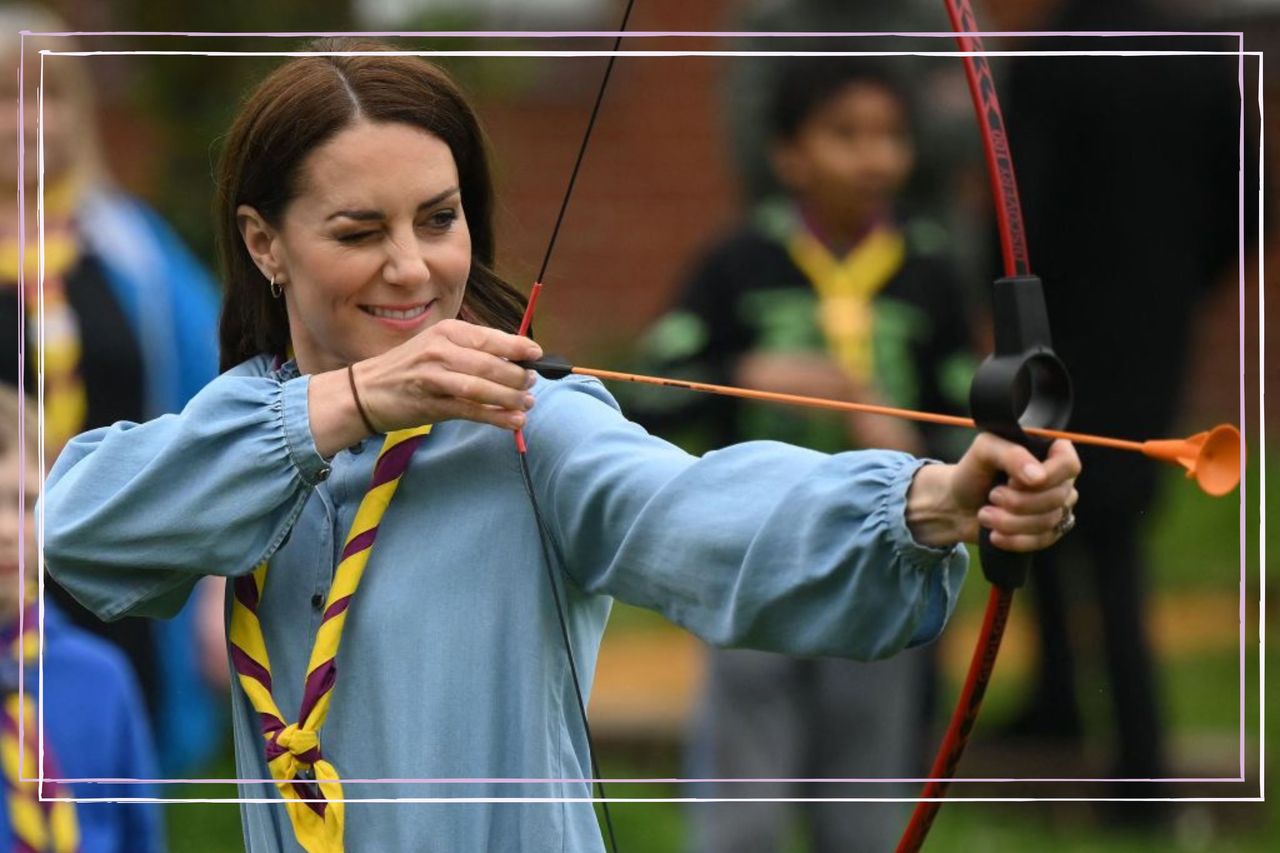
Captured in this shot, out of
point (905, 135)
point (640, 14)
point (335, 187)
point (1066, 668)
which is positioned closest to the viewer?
point (335, 187)

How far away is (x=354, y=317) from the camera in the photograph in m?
2.01

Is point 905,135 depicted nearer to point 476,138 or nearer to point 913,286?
point 913,286

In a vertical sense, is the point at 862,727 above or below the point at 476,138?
below

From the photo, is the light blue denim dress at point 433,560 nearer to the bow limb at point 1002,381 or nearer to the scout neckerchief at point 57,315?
the bow limb at point 1002,381

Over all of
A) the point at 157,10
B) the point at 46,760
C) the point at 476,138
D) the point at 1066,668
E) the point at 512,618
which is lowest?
the point at 1066,668

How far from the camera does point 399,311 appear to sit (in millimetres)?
1994

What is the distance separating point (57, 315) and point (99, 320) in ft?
0.20

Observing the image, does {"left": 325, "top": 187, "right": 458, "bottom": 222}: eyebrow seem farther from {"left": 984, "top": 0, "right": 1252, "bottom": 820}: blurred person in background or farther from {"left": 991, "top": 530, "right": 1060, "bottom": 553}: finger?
{"left": 984, "top": 0, "right": 1252, "bottom": 820}: blurred person in background

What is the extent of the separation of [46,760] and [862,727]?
5.49 feet

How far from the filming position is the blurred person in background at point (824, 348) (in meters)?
3.86

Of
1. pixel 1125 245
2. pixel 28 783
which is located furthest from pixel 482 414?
pixel 1125 245

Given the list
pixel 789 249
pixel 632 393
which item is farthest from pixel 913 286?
pixel 632 393

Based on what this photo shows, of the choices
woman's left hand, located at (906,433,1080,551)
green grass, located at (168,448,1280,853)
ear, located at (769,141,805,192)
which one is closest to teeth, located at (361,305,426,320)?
woman's left hand, located at (906,433,1080,551)

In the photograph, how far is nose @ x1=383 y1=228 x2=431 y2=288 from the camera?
1.95 meters
